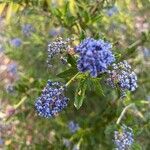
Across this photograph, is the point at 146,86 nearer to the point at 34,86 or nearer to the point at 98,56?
the point at 34,86

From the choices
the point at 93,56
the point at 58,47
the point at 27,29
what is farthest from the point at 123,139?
the point at 27,29

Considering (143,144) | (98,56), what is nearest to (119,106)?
(143,144)

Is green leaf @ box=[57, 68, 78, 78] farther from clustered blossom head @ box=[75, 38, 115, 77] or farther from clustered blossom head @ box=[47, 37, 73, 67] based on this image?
clustered blossom head @ box=[75, 38, 115, 77]

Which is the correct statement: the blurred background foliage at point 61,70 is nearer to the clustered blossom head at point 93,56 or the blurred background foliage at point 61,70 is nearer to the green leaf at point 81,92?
the green leaf at point 81,92

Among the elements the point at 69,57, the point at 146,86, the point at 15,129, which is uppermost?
the point at 69,57

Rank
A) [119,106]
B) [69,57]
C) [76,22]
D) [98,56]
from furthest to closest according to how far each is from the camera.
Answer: [119,106] < [76,22] < [69,57] < [98,56]

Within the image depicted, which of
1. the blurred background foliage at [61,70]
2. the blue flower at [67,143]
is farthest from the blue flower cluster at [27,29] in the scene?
the blue flower at [67,143]

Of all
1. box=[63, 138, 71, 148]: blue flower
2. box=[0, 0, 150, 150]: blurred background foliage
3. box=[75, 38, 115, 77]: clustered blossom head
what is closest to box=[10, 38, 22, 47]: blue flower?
box=[0, 0, 150, 150]: blurred background foliage
